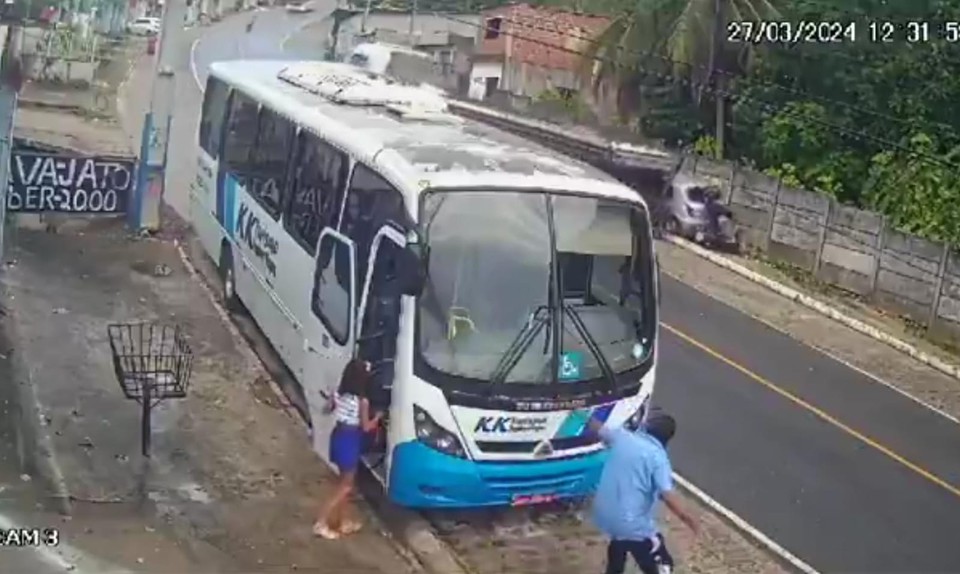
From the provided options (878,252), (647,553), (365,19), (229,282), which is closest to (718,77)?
(878,252)

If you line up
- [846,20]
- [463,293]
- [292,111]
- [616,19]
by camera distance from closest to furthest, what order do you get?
1. [463,293]
2. [292,111]
3. [846,20]
4. [616,19]

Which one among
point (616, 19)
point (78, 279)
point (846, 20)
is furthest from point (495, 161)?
point (616, 19)

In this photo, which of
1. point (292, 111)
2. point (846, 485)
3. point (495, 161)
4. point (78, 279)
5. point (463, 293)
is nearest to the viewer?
point (463, 293)

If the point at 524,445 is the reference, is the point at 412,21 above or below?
above

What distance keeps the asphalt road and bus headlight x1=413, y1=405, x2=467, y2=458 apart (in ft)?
10.6

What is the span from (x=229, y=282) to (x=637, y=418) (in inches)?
316

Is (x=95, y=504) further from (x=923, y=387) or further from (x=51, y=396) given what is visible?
(x=923, y=387)

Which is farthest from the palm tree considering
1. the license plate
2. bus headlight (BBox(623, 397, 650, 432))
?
the license plate

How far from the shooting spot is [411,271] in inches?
381

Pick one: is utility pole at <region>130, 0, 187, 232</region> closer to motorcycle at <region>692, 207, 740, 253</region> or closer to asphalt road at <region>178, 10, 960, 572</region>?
asphalt road at <region>178, 10, 960, 572</region>

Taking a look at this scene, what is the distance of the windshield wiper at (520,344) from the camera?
993cm

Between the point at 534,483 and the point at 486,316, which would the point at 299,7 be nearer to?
→ the point at 486,316

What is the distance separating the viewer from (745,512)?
12.1 meters

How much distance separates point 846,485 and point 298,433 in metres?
5.44
